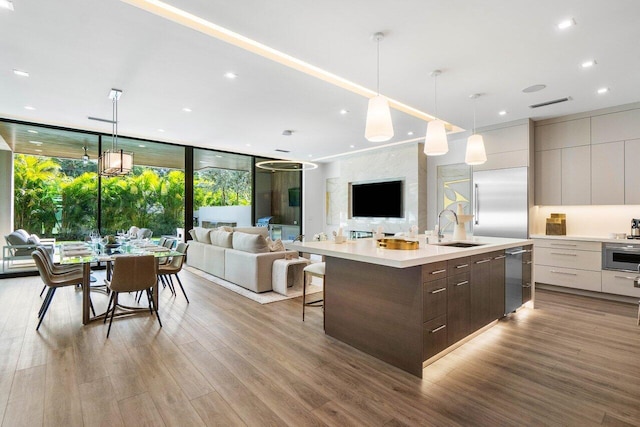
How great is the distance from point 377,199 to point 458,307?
18.2ft

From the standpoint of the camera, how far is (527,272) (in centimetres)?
396

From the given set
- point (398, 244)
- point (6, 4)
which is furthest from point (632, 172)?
point (6, 4)

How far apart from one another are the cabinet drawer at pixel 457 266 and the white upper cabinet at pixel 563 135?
386 centimetres

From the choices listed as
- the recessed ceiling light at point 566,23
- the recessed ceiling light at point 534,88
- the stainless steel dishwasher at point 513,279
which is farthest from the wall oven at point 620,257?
the recessed ceiling light at point 566,23

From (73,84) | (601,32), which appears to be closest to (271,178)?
(73,84)

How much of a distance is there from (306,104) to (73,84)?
3007 mm

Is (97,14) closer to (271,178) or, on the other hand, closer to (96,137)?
(96,137)

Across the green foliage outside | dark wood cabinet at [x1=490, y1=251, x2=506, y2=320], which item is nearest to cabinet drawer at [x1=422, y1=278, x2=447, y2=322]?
dark wood cabinet at [x1=490, y1=251, x2=506, y2=320]

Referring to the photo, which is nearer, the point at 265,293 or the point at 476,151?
the point at 476,151

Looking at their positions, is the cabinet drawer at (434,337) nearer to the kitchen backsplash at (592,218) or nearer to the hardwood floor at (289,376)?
the hardwood floor at (289,376)

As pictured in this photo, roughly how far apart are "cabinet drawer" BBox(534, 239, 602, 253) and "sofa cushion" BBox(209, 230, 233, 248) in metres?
5.15

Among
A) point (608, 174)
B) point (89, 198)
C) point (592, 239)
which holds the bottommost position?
point (592, 239)

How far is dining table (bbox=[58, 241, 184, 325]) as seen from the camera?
3416 millimetres

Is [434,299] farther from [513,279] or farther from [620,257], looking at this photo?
[620,257]
